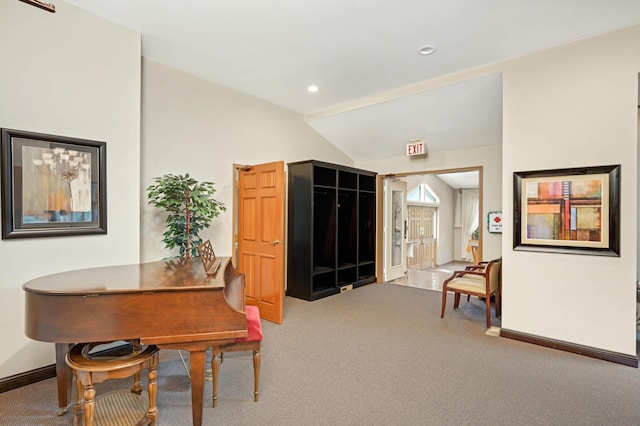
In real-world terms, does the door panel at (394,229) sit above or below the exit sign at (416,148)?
below

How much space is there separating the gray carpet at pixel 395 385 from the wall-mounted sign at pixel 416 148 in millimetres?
2996

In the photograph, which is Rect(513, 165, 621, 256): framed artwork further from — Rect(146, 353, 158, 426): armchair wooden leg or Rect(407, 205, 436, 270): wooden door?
Rect(407, 205, 436, 270): wooden door

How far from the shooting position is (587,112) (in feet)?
10.2

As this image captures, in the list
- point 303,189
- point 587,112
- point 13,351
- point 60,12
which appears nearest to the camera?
point 13,351

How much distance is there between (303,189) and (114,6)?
3044mm

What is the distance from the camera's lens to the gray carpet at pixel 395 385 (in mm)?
2158

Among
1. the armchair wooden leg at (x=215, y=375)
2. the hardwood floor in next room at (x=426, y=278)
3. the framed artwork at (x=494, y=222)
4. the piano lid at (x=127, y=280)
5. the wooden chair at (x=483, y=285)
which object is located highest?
the framed artwork at (x=494, y=222)

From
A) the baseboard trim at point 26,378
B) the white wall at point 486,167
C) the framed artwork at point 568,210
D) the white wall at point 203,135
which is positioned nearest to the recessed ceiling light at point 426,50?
the framed artwork at point 568,210

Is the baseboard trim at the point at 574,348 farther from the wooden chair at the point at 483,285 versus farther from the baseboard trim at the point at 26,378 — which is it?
the baseboard trim at the point at 26,378

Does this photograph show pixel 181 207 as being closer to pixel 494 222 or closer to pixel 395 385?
pixel 395 385

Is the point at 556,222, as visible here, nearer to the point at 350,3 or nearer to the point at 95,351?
the point at 350,3

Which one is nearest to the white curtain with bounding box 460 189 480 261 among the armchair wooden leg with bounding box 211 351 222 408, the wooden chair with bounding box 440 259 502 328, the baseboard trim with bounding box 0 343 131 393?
the wooden chair with bounding box 440 259 502 328

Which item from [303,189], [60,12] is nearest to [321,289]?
[303,189]

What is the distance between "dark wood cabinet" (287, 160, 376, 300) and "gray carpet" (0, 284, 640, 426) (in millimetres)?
1419
